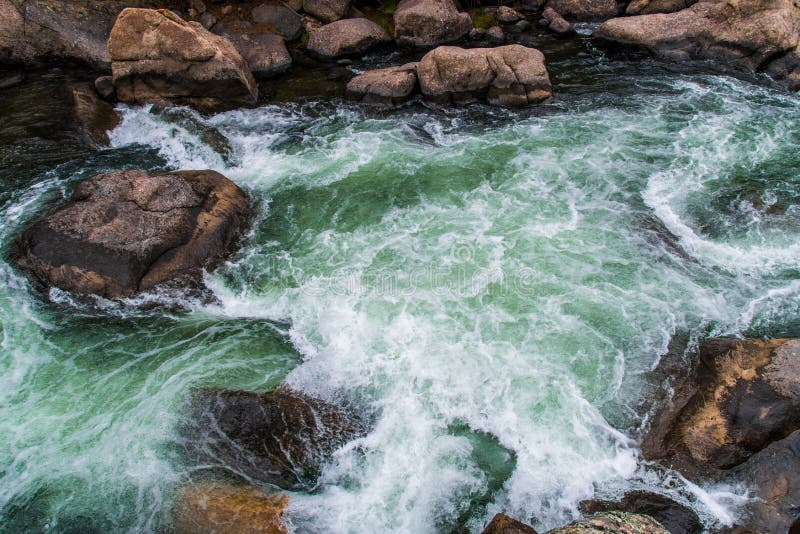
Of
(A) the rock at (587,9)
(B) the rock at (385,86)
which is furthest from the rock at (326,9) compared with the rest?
(A) the rock at (587,9)

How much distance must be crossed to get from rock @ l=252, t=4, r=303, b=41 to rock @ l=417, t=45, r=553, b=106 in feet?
20.6

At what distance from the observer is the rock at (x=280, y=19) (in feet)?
62.8

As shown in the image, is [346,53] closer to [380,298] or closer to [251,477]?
[380,298]

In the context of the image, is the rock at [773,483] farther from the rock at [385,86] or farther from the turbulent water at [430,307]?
the rock at [385,86]

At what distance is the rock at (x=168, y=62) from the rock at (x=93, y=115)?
2.26 feet

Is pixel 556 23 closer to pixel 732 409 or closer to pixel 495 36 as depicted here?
pixel 495 36

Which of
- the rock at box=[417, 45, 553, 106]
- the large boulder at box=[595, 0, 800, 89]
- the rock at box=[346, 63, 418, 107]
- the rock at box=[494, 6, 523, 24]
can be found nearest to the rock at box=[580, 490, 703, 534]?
the rock at box=[417, 45, 553, 106]

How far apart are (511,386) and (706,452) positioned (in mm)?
2870

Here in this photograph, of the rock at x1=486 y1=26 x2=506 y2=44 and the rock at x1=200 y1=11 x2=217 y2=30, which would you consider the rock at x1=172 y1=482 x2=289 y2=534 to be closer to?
the rock at x1=200 y1=11 x2=217 y2=30

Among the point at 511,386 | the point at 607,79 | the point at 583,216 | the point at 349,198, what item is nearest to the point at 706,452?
the point at 511,386

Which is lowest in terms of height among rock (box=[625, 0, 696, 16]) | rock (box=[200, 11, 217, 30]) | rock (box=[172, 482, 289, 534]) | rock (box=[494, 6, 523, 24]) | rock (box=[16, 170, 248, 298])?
rock (box=[172, 482, 289, 534])

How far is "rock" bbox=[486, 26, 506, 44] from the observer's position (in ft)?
63.2

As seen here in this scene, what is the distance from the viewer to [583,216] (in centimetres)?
1175

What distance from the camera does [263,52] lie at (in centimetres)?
1792
